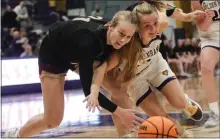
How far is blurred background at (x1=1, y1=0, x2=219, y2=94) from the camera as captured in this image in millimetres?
11852

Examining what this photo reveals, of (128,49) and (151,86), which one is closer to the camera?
(128,49)

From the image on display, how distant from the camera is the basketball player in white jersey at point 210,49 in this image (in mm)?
5832

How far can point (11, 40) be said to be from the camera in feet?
46.2

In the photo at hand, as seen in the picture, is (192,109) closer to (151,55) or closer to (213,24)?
(151,55)

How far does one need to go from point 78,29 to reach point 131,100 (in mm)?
1156

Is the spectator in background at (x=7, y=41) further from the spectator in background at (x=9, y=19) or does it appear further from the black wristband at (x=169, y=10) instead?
the black wristband at (x=169, y=10)

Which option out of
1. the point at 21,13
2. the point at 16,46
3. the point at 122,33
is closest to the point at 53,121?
the point at 122,33

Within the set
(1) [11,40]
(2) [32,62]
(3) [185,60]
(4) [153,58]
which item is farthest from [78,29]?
(3) [185,60]

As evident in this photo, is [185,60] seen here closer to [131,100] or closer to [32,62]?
[32,62]

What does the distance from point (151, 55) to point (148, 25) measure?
28.6 inches

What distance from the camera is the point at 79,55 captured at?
12.3 ft

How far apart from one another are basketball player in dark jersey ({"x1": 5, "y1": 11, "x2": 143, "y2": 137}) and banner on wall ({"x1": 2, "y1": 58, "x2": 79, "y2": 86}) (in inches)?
278

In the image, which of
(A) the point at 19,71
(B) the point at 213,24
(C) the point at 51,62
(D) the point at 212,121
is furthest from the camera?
(A) the point at 19,71

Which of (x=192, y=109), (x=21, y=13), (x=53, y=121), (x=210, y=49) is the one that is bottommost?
(x=21, y=13)
